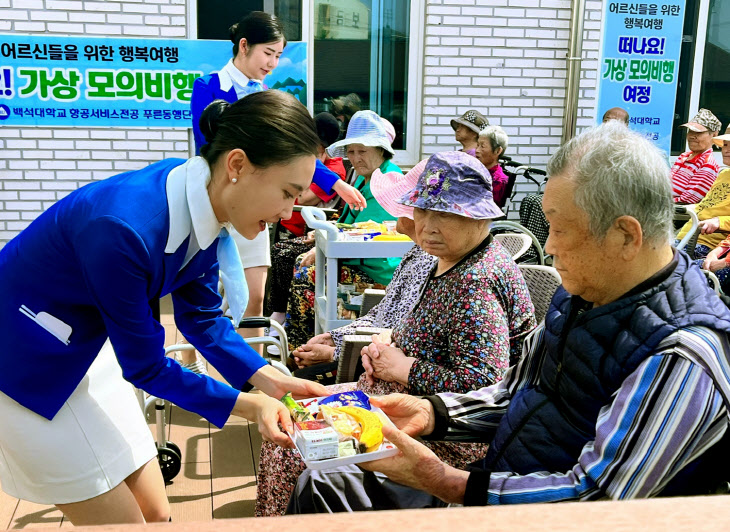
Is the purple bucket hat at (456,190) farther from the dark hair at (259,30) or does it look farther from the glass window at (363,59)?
the glass window at (363,59)

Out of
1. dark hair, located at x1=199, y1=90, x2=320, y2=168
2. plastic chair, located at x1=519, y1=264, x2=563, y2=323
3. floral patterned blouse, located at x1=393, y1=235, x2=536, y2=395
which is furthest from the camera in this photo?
plastic chair, located at x1=519, y1=264, x2=563, y2=323

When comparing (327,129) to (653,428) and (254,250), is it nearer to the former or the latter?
(254,250)

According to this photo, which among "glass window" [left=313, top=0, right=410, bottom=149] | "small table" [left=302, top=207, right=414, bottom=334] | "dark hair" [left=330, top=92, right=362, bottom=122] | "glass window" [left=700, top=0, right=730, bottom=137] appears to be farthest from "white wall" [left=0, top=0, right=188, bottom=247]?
"glass window" [left=700, top=0, right=730, bottom=137]

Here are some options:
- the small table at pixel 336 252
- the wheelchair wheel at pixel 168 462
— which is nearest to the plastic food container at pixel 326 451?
the wheelchair wheel at pixel 168 462

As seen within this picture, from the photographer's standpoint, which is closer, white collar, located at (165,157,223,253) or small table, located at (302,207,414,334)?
white collar, located at (165,157,223,253)

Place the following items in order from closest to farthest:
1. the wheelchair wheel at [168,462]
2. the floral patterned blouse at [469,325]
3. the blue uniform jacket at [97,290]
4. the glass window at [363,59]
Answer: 1. the blue uniform jacket at [97,290]
2. the floral patterned blouse at [469,325]
3. the wheelchair wheel at [168,462]
4. the glass window at [363,59]

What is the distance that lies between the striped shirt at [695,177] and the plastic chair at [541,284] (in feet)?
11.6

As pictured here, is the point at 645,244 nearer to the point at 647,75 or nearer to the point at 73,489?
the point at 73,489

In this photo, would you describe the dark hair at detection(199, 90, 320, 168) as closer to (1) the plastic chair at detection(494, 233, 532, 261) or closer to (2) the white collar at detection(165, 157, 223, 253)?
(2) the white collar at detection(165, 157, 223, 253)

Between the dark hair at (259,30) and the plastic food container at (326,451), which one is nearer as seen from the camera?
the plastic food container at (326,451)

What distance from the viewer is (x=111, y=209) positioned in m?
1.62

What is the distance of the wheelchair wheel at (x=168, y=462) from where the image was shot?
3137mm

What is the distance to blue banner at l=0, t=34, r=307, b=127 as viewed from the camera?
19.9ft

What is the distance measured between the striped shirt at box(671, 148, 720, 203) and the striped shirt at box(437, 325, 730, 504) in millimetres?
5015
